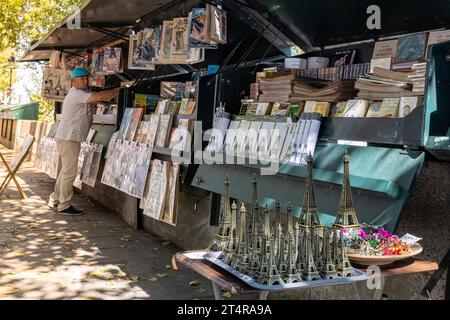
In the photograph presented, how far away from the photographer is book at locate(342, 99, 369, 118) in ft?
10.4

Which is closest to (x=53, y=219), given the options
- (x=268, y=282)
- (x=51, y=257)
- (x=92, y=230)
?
(x=92, y=230)

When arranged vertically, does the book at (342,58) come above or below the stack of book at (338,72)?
above

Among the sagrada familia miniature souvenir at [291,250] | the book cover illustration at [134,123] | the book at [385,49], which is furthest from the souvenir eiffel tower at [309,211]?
the book cover illustration at [134,123]

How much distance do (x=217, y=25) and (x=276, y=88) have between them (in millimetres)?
880

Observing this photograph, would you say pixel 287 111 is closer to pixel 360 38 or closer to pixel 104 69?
pixel 360 38

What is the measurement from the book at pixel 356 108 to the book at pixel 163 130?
2338 millimetres

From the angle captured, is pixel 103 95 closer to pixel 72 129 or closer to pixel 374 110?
pixel 72 129

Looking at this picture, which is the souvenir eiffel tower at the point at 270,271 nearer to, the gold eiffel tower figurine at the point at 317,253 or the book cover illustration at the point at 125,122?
the gold eiffel tower figurine at the point at 317,253

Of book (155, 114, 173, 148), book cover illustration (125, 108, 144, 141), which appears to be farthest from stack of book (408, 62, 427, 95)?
book cover illustration (125, 108, 144, 141)

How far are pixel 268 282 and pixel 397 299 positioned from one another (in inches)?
50.4

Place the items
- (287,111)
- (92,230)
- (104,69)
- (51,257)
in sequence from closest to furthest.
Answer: (287,111) < (51,257) < (92,230) < (104,69)

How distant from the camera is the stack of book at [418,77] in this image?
2771 millimetres

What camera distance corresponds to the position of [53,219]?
7117mm

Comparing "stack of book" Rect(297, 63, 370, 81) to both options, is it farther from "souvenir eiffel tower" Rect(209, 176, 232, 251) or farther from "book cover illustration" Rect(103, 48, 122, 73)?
"book cover illustration" Rect(103, 48, 122, 73)
